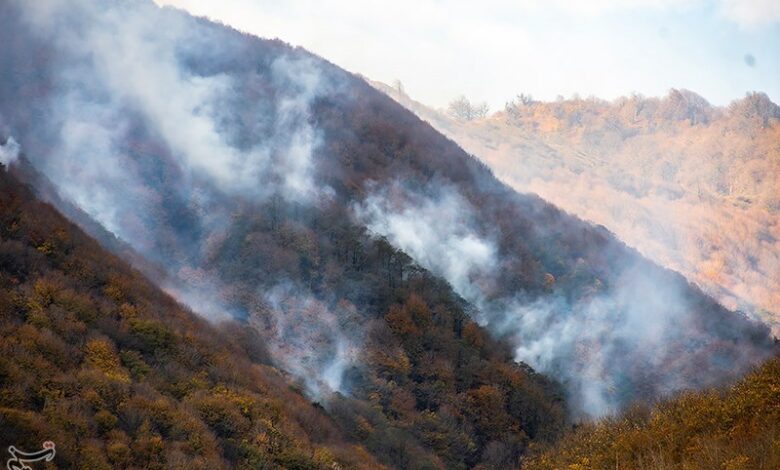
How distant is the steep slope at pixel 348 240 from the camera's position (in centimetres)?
4309

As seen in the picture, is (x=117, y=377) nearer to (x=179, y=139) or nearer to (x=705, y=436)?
(x=705, y=436)

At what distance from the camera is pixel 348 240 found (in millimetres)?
52312

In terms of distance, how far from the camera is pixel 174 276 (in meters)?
45.4

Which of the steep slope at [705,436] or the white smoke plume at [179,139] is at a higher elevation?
the white smoke plume at [179,139]

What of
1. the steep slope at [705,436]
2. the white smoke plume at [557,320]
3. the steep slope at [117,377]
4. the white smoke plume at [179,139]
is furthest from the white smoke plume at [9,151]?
the steep slope at [705,436]

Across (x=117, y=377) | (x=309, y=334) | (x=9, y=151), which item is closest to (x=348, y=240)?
(x=309, y=334)

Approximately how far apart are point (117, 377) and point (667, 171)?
164 m

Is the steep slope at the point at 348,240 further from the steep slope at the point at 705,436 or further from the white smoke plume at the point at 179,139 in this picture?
the steep slope at the point at 705,436

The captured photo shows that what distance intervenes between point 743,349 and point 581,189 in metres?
77.8

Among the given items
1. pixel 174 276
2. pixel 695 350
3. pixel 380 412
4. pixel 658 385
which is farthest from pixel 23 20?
pixel 695 350

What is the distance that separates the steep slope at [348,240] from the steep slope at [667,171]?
4629cm

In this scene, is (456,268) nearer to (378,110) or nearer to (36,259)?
(378,110)

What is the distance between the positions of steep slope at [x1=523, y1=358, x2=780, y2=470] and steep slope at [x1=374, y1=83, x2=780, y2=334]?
9018cm

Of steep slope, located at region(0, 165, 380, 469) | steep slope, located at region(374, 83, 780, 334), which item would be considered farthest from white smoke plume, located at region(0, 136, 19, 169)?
steep slope, located at region(374, 83, 780, 334)
